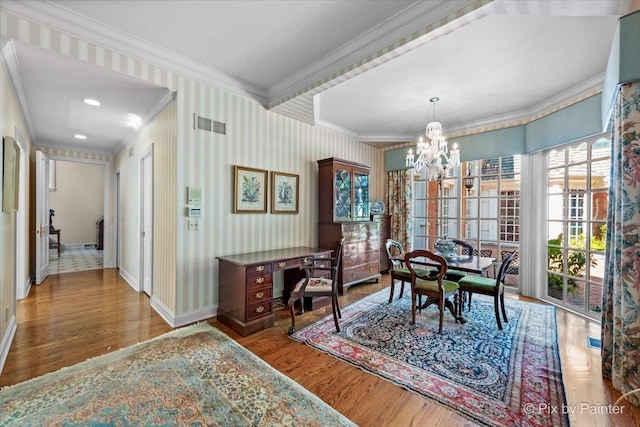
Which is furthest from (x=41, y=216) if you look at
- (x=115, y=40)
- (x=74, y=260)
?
(x=115, y=40)

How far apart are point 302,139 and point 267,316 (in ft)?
9.09

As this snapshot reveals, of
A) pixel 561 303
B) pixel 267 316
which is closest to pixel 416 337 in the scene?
pixel 267 316

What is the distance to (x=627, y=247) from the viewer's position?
1.92 meters

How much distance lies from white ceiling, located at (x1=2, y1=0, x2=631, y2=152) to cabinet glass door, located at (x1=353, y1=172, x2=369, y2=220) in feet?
4.04

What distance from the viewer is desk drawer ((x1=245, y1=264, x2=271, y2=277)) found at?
114 inches

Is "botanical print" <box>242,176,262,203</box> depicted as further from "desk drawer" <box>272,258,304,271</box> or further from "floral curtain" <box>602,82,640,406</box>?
"floral curtain" <box>602,82,640,406</box>

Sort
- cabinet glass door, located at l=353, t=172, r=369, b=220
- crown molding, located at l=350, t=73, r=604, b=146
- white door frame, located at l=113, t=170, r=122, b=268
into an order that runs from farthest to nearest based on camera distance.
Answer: white door frame, located at l=113, t=170, r=122, b=268
cabinet glass door, located at l=353, t=172, r=369, b=220
crown molding, located at l=350, t=73, r=604, b=146

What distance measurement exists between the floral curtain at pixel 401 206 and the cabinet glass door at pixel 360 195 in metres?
1.07

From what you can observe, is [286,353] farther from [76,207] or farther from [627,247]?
[76,207]

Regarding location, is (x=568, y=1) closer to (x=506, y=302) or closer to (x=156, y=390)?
(x=506, y=302)

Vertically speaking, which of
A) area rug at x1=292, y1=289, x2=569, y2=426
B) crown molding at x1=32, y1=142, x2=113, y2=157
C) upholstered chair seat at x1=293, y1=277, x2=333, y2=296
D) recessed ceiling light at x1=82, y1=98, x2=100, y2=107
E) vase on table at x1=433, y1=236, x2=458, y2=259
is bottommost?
area rug at x1=292, y1=289, x2=569, y2=426

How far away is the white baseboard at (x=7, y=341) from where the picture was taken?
2294mm

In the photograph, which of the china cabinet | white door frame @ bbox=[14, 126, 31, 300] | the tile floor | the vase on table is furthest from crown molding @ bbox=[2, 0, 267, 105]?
the tile floor

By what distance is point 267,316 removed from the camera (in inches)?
119
